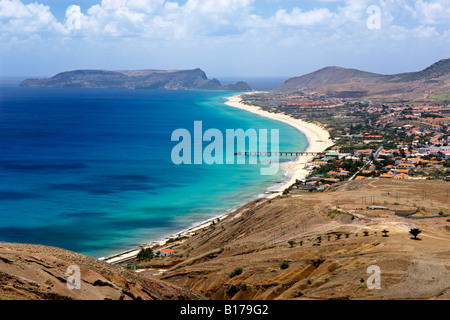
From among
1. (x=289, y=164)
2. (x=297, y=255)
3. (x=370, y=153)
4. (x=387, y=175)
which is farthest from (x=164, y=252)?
(x=370, y=153)

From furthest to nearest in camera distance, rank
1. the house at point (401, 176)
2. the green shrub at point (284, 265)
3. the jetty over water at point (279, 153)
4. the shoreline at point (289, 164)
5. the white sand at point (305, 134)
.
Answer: the jetty over water at point (279, 153) < the white sand at point (305, 134) < the house at point (401, 176) < the shoreline at point (289, 164) < the green shrub at point (284, 265)

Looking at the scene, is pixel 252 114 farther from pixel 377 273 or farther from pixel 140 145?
pixel 377 273

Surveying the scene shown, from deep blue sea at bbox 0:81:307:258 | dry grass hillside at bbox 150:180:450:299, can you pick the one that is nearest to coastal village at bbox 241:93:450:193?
deep blue sea at bbox 0:81:307:258

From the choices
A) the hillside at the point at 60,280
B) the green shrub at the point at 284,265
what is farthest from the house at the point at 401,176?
the hillside at the point at 60,280

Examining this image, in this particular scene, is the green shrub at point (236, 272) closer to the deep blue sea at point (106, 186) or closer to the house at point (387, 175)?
the deep blue sea at point (106, 186)

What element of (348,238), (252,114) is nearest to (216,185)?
(348,238)

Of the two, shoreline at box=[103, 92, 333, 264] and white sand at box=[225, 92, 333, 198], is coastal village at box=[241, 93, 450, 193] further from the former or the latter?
shoreline at box=[103, 92, 333, 264]

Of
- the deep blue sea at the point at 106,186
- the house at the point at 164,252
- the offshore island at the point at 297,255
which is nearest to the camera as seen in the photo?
the offshore island at the point at 297,255

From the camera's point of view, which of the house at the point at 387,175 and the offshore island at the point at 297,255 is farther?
the house at the point at 387,175
